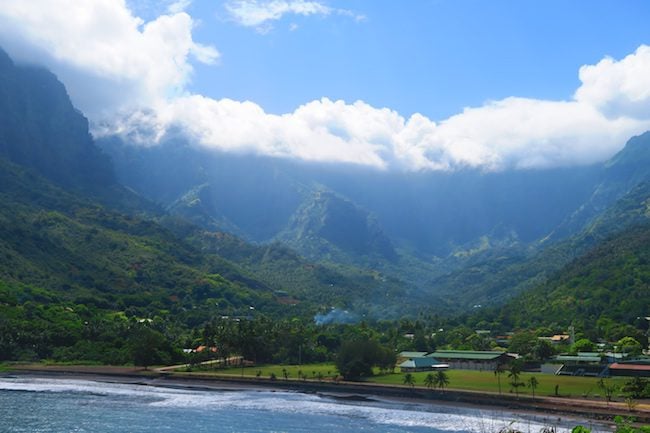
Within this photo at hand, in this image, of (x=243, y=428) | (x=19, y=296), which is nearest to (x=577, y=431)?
(x=243, y=428)

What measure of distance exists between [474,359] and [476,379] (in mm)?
17578

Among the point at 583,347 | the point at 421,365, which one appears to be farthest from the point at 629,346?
the point at 421,365

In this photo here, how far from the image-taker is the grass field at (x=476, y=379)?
305 ft

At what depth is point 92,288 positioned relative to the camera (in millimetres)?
188875

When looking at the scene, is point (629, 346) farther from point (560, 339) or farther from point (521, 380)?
point (521, 380)

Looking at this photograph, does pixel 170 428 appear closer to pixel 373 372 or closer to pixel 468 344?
pixel 373 372

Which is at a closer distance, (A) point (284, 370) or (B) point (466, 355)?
(A) point (284, 370)

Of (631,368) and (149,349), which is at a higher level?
(149,349)

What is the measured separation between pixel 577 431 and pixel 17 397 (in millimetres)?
84624

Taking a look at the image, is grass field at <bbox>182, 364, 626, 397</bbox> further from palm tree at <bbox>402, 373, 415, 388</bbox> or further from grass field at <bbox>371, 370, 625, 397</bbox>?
palm tree at <bbox>402, 373, 415, 388</bbox>

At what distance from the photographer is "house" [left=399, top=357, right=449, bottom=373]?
121 m

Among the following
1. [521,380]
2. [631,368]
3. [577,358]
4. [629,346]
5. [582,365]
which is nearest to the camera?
[631,368]

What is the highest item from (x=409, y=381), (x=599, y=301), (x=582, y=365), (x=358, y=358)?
(x=599, y=301)

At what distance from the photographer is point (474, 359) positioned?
12475 cm
